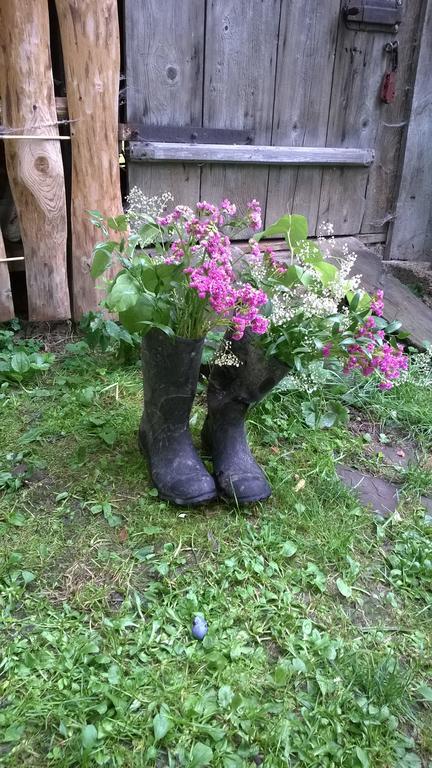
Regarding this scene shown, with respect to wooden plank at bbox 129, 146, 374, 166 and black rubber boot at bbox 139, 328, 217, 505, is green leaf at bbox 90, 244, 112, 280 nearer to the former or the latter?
black rubber boot at bbox 139, 328, 217, 505

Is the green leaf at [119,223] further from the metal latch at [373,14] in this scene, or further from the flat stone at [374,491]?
the metal latch at [373,14]

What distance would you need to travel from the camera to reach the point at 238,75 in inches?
106

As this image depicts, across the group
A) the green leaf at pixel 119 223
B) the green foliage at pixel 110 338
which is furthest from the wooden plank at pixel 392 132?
the green leaf at pixel 119 223

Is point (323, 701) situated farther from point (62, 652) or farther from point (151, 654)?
point (62, 652)

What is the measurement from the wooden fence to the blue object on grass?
1614 millimetres

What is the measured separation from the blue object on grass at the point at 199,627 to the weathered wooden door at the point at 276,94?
1.97 m

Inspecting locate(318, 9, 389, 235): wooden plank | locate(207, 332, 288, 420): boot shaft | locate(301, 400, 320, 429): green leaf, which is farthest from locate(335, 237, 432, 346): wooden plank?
locate(207, 332, 288, 420): boot shaft

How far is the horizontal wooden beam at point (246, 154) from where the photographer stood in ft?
8.26

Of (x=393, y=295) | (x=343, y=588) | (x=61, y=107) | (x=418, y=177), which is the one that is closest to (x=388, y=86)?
(x=418, y=177)

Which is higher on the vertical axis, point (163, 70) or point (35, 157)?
point (163, 70)

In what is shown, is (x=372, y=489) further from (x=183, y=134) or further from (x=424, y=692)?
(x=183, y=134)

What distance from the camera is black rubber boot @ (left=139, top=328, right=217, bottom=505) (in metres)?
1.49

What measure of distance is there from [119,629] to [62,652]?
0.12 m

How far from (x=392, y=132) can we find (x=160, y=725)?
10.7 ft
